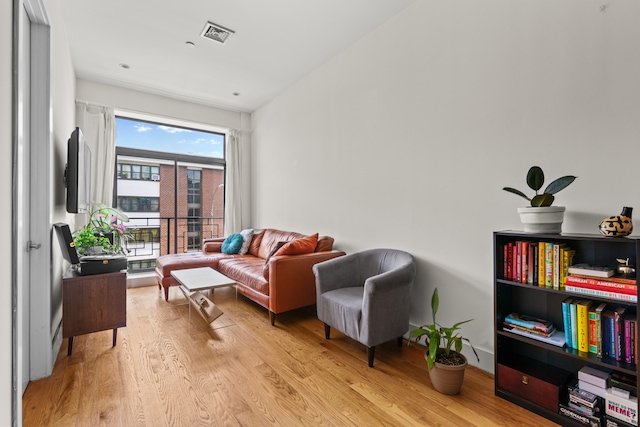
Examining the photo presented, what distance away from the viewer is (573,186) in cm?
180

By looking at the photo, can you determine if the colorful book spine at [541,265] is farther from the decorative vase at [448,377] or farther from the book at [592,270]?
the decorative vase at [448,377]

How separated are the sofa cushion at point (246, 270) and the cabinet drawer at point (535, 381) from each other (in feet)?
6.89

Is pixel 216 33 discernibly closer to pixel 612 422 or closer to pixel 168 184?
pixel 168 184

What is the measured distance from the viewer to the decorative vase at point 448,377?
186cm

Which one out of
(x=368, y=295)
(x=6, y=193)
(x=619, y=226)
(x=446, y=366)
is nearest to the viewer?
(x=6, y=193)

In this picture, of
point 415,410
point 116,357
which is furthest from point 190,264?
point 415,410

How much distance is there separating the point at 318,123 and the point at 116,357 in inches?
125

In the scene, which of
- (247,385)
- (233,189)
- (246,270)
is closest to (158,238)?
(233,189)

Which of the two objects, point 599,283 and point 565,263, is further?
point 565,263

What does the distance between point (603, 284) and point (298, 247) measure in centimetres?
236

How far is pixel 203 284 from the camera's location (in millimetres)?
2867

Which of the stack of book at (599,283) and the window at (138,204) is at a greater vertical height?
the window at (138,204)

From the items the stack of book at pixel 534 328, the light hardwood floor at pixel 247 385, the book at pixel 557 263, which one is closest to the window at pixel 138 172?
the light hardwood floor at pixel 247 385

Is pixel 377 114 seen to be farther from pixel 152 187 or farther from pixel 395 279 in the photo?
pixel 152 187
